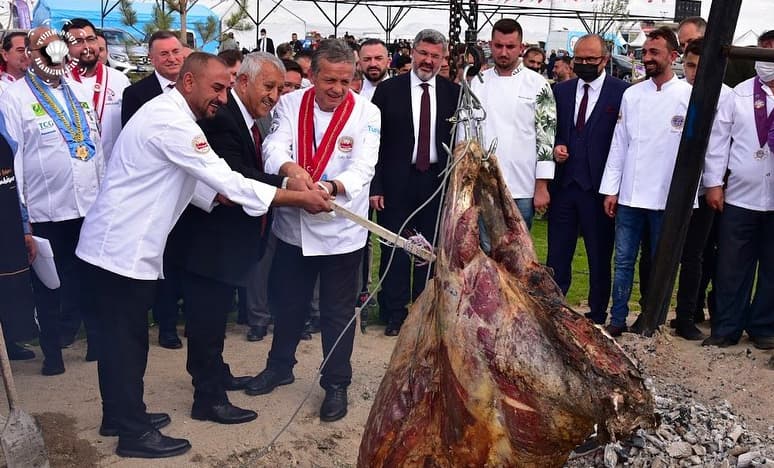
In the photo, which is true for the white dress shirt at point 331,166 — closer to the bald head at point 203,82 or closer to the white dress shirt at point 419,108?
the bald head at point 203,82

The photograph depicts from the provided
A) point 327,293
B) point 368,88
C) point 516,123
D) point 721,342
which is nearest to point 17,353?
point 327,293

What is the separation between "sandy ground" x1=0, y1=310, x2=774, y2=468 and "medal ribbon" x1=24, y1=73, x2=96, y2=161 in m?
1.61

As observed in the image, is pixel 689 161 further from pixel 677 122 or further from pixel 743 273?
pixel 743 273

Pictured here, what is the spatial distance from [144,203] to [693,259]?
459cm

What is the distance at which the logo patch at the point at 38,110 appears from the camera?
5531 mm

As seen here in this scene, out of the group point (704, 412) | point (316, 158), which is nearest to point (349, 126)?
point (316, 158)

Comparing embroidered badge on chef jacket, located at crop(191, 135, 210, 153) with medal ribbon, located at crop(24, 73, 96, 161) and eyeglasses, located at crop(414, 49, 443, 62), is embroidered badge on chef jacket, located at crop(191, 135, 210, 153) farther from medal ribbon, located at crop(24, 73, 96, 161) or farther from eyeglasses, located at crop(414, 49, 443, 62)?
eyeglasses, located at crop(414, 49, 443, 62)

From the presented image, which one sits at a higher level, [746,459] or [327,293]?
[327,293]

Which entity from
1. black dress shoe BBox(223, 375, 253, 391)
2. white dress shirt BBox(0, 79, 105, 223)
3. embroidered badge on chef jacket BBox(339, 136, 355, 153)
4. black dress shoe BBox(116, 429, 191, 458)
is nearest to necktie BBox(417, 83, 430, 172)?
embroidered badge on chef jacket BBox(339, 136, 355, 153)

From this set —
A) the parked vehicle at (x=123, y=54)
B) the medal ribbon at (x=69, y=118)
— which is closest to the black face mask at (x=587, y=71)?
the medal ribbon at (x=69, y=118)

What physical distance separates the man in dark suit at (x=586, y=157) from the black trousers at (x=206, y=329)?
3138 mm

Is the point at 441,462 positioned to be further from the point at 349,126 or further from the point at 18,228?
the point at 18,228

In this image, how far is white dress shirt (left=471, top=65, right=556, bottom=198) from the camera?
21.1ft

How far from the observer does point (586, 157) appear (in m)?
6.58
